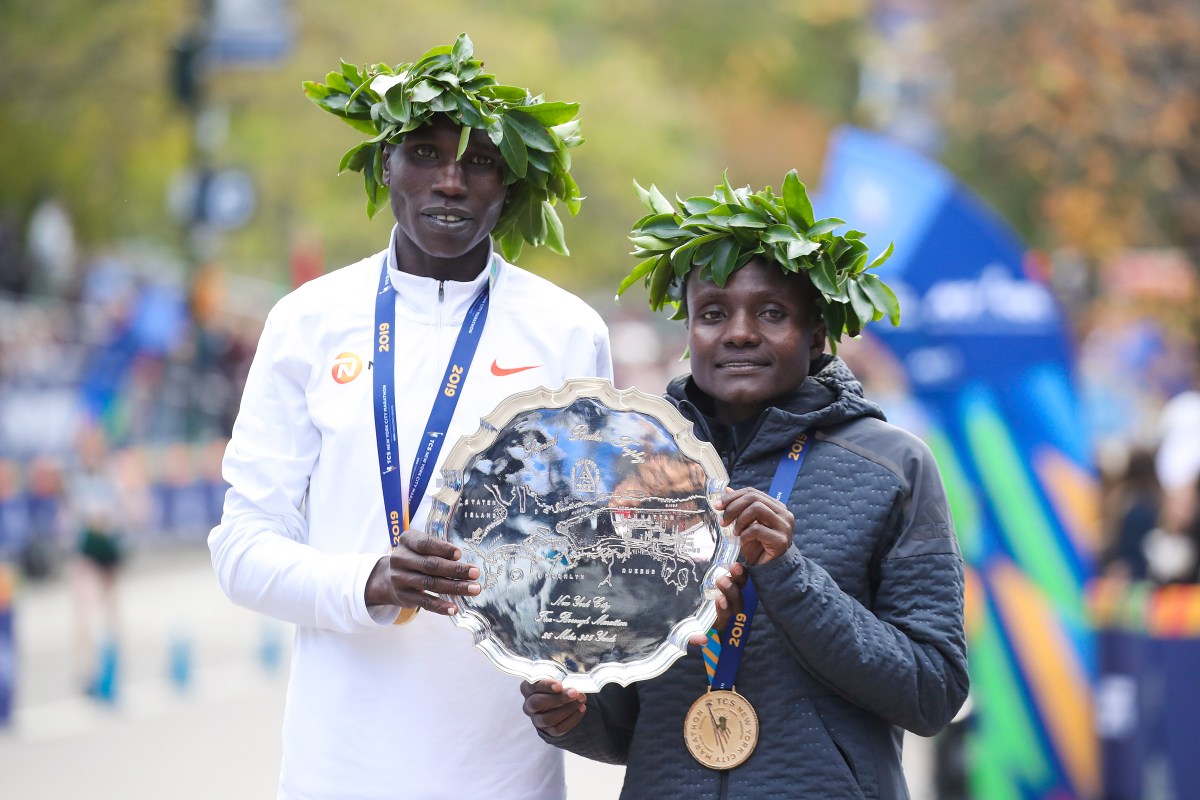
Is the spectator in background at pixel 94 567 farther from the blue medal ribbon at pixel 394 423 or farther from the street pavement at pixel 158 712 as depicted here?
the blue medal ribbon at pixel 394 423

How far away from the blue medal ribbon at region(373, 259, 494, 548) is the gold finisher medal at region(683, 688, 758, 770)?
2.32ft

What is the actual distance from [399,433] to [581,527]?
1.47ft

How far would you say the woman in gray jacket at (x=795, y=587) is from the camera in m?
3.26

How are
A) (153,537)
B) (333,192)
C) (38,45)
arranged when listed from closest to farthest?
(153,537) < (38,45) < (333,192)

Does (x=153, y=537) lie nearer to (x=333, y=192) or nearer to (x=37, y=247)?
(x=37, y=247)

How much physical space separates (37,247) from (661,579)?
71.7 feet

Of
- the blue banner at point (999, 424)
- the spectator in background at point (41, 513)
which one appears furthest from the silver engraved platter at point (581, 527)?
the spectator in background at point (41, 513)

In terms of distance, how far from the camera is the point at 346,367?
3623 mm

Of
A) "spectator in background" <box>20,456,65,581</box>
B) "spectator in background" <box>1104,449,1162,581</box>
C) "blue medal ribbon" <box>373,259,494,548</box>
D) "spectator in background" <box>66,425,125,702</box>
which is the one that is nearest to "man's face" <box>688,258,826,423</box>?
"blue medal ribbon" <box>373,259,494,548</box>

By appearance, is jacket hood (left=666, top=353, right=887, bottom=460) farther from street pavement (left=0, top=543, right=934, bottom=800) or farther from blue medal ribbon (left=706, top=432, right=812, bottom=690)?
street pavement (left=0, top=543, right=934, bottom=800)

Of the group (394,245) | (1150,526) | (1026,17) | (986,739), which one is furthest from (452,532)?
(1026,17)

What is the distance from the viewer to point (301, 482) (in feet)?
11.9

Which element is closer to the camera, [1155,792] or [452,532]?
[452,532]

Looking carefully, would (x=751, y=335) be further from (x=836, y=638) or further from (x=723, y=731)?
(x=723, y=731)
